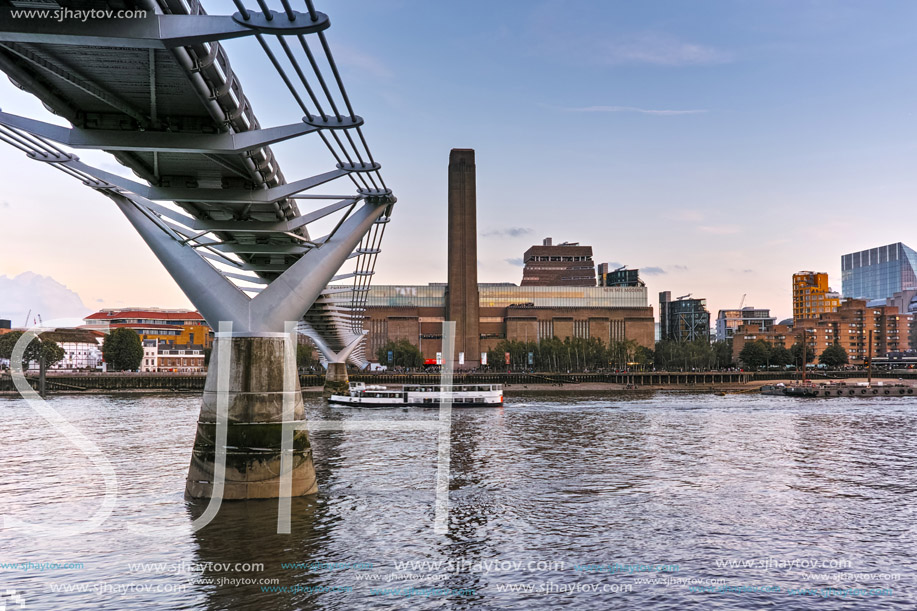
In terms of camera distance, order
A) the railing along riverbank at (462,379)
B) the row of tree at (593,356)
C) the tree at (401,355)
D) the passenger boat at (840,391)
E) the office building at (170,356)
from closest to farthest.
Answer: the passenger boat at (840,391), the railing along riverbank at (462,379), the row of tree at (593,356), the tree at (401,355), the office building at (170,356)

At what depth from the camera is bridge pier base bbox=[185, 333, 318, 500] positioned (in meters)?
23.0

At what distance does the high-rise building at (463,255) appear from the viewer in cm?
15600

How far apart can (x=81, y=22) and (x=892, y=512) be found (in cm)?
2541

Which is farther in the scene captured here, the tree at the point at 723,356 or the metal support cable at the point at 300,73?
the tree at the point at 723,356

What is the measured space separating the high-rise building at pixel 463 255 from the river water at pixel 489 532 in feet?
386

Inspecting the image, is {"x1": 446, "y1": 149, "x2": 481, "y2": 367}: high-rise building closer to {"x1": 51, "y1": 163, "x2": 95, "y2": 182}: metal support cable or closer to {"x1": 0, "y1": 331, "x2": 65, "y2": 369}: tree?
{"x1": 0, "y1": 331, "x2": 65, "y2": 369}: tree

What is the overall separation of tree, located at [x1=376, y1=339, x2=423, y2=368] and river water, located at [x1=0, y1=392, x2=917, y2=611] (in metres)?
112

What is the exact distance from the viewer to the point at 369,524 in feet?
71.8

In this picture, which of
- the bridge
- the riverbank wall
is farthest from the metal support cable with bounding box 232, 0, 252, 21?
the riverbank wall

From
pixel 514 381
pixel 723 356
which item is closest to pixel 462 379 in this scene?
pixel 514 381

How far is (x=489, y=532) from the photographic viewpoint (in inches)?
848

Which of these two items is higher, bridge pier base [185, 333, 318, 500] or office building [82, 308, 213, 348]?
office building [82, 308, 213, 348]

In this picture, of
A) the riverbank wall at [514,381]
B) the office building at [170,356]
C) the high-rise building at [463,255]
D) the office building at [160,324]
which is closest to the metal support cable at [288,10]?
the riverbank wall at [514,381]

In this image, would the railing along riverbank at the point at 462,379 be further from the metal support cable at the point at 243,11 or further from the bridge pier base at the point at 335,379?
the metal support cable at the point at 243,11
